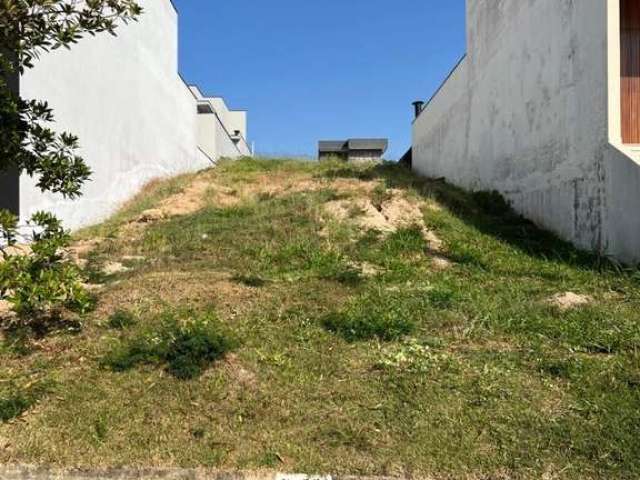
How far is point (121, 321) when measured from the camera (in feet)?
18.6

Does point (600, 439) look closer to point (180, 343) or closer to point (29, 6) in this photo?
point (180, 343)

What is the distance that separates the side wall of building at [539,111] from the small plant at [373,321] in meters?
3.86

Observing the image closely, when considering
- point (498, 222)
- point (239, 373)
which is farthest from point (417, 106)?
point (239, 373)

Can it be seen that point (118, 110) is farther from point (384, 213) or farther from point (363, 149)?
point (363, 149)

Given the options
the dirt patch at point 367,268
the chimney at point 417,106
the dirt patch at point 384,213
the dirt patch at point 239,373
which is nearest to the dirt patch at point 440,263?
the dirt patch at point 384,213

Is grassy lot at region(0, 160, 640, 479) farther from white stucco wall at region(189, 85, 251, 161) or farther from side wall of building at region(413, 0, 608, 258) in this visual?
white stucco wall at region(189, 85, 251, 161)

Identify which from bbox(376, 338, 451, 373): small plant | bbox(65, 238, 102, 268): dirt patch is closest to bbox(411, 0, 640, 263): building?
bbox(376, 338, 451, 373): small plant

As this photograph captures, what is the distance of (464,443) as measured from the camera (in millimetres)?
3867

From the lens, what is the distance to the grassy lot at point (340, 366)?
384cm

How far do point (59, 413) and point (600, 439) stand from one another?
3763mm

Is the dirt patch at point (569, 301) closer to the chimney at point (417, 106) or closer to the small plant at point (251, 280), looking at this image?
the small plant at point (251, 280)

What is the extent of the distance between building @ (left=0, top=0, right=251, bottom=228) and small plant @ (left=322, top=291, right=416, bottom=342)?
543cm

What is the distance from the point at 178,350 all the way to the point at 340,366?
140 centimetres

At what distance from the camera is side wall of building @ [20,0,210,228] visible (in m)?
9.97
